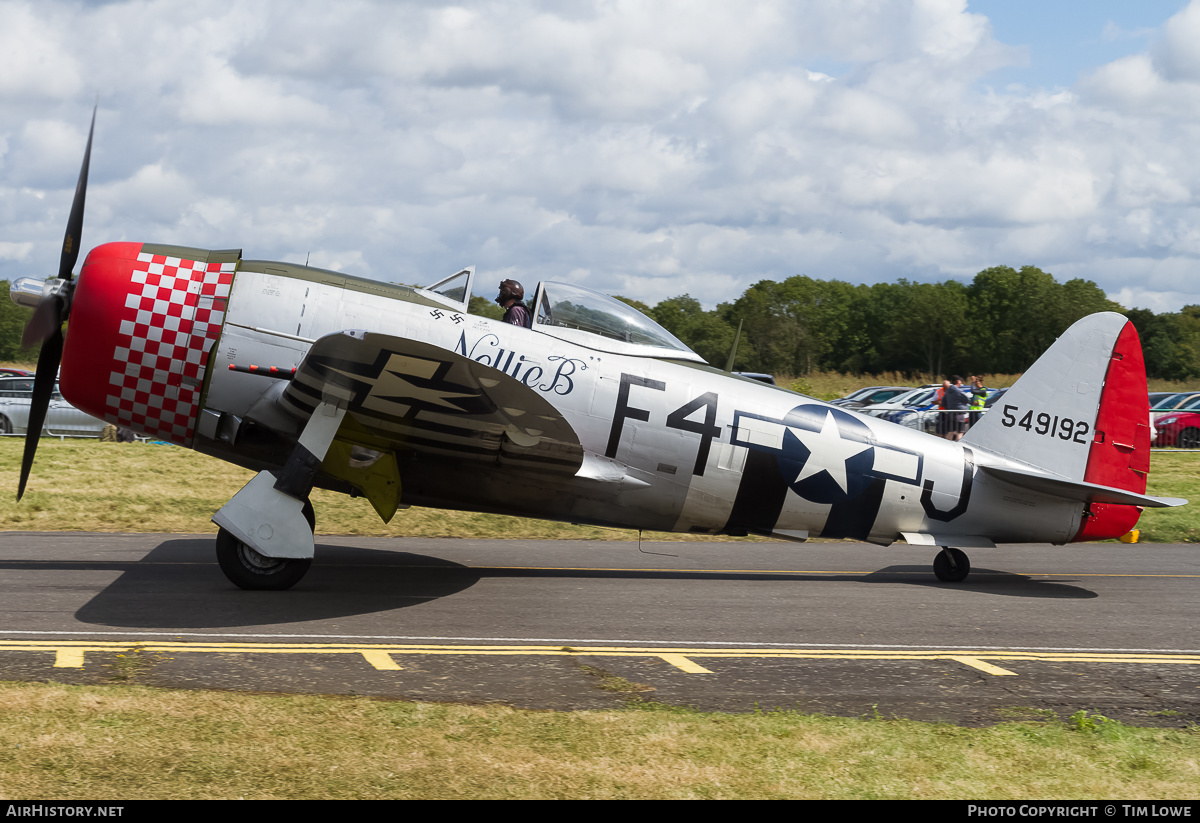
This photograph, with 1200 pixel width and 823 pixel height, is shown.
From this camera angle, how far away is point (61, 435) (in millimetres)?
20578

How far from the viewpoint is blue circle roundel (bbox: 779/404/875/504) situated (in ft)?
28.0

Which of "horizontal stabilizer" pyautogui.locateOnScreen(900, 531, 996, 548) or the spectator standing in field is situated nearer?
"horizontal stabilizer" pyautogui.locateOnScreen(900, 531, 996, 548)

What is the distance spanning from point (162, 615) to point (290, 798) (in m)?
3.80

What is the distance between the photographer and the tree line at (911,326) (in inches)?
2790

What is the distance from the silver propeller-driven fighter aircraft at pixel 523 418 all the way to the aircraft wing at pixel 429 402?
Result: 21mm

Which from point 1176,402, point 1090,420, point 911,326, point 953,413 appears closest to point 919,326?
point 911,326

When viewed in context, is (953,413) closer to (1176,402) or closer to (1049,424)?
(1049,424)

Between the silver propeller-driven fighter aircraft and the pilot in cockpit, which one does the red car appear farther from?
the pilot in cockpit

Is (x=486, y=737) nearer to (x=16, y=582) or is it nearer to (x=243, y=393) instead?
(x=243, y=393)

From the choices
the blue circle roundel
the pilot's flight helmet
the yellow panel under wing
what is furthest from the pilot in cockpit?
the blue circle roundel

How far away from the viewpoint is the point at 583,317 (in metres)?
8.27

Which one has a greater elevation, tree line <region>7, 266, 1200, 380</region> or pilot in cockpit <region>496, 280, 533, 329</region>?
tree line <region>7, 266, 1200, 380</region>

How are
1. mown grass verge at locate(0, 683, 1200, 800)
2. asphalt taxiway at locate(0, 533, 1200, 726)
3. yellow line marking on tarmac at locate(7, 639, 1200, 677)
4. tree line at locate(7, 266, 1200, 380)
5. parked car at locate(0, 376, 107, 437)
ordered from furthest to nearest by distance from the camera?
1. tree line at locate(7, 266, 1200, 380)
2. parked car at locate(0, 376, 107, 437)
3. yellow line marking on tarmac at locate(7, 639, 1200, 677)
4. asphalt taxiway at locate(0, 533, 1200, 726)
5. mown grass verge at locate(0, 683, 1200, 800)

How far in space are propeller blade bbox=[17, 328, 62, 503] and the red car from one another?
1098 inches
